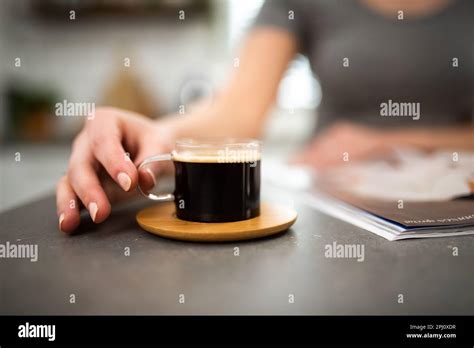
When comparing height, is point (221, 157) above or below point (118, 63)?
below

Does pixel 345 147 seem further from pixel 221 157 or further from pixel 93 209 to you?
pixel 93 209

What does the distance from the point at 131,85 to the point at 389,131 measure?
64.4 inches

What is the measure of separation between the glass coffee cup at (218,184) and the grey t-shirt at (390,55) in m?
0.86

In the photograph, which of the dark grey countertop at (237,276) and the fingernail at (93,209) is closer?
the dark grey countertop at (237,276)

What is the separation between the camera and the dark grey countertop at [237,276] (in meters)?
0.37

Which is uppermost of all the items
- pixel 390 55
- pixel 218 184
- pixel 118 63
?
pixel 118 63

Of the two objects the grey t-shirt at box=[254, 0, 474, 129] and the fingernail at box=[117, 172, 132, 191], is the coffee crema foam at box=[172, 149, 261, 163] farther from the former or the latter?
the grey t-shirt at box=[254, 0, 474, 129]

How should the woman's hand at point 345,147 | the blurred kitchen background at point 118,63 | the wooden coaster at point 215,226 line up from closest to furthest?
the wooden coaster at point 215,226 < the woman's hand at point 345,147 < the blurred kitchen background at point 118,63

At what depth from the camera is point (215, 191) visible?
21.5 inches

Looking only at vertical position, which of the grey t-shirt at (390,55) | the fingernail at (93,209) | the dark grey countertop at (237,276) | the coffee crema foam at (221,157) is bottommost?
the dark grey countertop at (237,276)

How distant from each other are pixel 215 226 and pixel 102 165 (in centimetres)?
21
